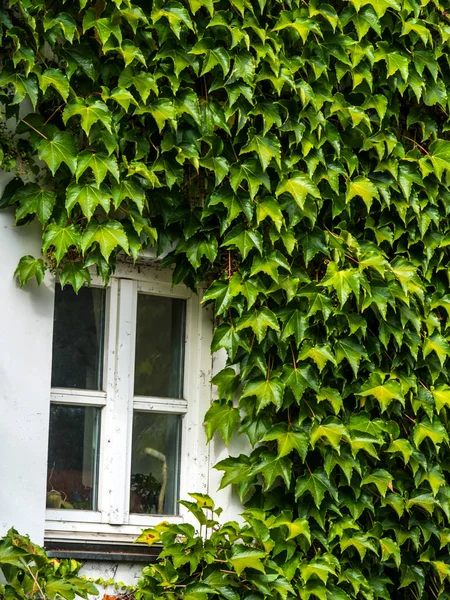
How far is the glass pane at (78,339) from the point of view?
15.0 feet

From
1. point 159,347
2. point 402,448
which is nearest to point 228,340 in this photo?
point 159,347

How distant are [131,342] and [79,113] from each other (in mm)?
937

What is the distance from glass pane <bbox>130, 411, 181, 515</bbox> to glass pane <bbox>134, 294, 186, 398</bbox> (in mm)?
111

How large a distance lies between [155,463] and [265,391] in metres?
0.54

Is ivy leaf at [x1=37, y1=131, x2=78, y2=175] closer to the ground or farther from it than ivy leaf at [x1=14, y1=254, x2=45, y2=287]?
farther from it

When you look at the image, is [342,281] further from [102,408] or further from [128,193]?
[102,408]

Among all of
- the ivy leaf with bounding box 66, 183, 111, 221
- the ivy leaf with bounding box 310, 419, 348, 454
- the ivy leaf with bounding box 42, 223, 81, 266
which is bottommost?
the ivy leaf with bounding box 310, 419, 348, 454

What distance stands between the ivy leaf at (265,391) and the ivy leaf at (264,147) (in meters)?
0.84

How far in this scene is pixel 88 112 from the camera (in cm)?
429

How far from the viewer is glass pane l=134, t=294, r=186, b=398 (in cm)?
475

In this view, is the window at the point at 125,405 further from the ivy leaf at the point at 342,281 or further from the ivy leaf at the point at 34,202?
the ivy leaf at the point at 342,281

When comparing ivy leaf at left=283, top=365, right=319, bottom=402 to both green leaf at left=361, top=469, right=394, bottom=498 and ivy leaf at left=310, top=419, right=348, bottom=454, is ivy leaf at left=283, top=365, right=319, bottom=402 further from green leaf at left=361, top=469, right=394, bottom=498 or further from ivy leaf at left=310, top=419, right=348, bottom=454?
green leaf at left=361, top=469, right=394, bottom=498

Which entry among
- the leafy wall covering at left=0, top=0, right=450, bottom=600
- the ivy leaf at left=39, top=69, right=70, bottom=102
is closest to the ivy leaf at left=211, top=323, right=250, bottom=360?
the leafy wall covering at left=0, top=0, right=450, bottom=600

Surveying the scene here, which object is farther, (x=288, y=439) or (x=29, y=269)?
(x=288, y=439)
